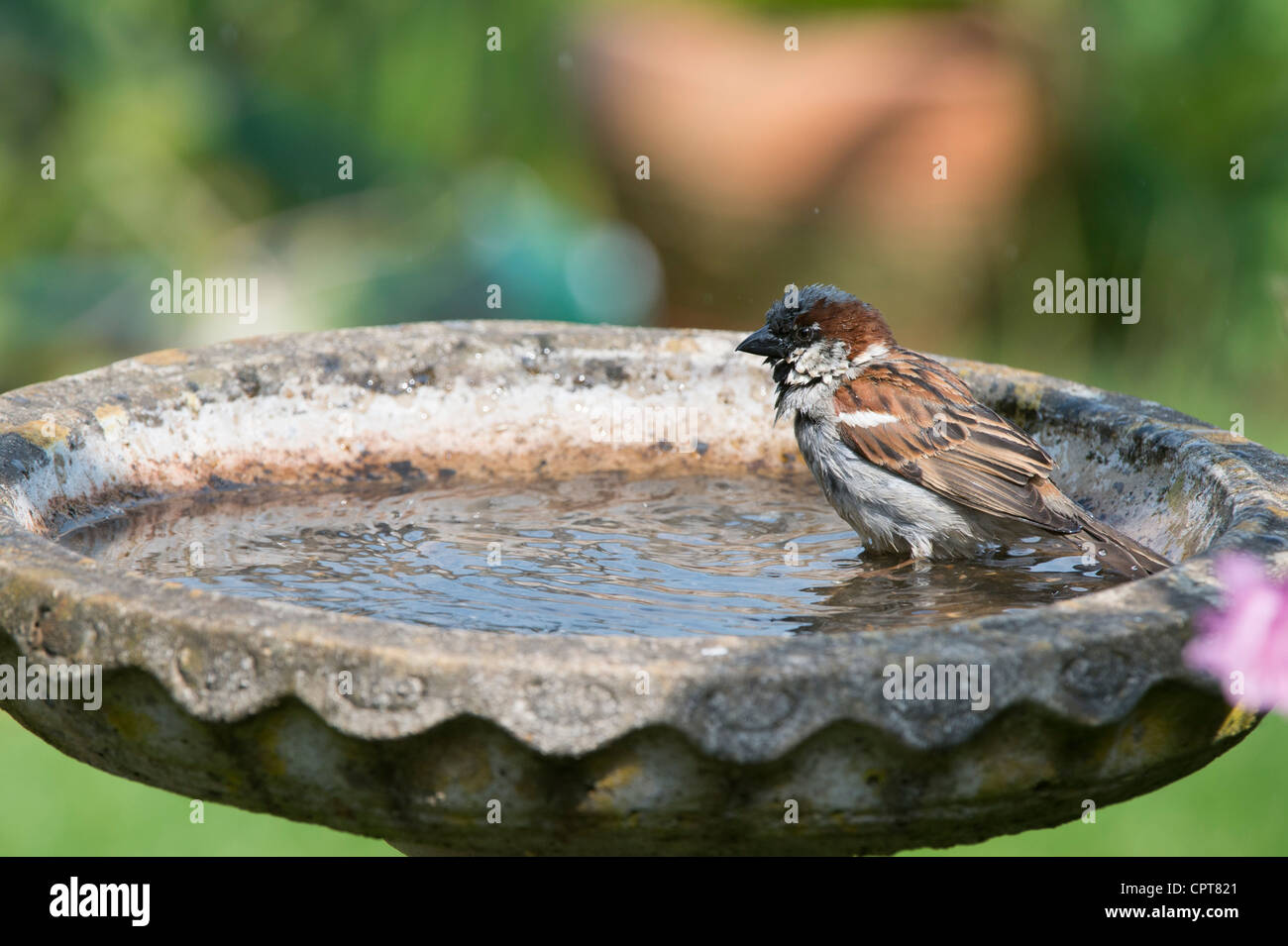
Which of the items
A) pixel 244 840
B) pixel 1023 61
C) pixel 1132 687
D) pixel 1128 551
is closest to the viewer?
pixel 1132 687

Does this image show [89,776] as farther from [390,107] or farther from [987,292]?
[987,292]

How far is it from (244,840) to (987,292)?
5129 mm

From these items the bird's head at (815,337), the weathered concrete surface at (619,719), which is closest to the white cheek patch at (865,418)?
the bird's head at (815,337)

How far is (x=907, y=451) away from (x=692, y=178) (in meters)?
4.78

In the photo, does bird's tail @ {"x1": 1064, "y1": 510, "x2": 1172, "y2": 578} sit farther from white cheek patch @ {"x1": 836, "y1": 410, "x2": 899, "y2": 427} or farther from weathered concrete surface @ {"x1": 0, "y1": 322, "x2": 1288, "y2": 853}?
white cheek patch @ {"x1": 836, "y1": 410, "x2": 899, "y2": 427}

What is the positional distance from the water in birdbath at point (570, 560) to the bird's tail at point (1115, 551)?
0.16ft

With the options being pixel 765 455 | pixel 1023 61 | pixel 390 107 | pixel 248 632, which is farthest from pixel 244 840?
pixel 1023 61

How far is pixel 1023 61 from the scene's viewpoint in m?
7.95

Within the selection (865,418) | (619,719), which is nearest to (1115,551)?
(865,418)

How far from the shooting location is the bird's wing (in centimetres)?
330

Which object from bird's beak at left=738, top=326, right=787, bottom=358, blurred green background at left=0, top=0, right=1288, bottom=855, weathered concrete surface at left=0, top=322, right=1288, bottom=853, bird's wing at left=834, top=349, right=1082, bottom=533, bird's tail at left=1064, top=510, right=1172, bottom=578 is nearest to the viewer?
weathered concrete surface at left=0, top=322, right=1288, bottom=853

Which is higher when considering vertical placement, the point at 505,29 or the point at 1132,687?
the point at 505,29

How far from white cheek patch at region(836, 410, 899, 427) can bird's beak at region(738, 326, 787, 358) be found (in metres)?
0.24

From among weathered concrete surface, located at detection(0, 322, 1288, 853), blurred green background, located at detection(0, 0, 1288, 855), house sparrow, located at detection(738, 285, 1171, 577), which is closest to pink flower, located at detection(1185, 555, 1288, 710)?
weathered concrete surface, located at detection(0, 322, 1288, 853)
